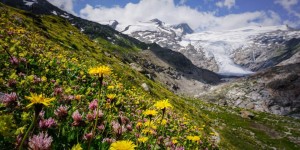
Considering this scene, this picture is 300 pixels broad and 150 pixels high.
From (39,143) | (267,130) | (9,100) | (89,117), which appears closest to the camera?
(39,143)

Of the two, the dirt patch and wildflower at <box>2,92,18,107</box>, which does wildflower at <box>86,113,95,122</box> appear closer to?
wildflower at <box>2,92,18,107</box>

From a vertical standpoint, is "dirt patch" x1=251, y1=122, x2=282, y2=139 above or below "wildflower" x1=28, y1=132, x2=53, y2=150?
below

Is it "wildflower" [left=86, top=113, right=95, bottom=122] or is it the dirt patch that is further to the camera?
the dirt patch

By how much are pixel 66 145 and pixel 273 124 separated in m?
152

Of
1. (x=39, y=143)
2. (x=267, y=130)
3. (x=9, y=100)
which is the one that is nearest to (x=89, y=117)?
(x=9, y=100)

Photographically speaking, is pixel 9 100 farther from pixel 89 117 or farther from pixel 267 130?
pixel 267 130

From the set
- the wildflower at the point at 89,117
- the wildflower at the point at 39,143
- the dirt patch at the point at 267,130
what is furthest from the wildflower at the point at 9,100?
the dirt patch at the point at 267,130

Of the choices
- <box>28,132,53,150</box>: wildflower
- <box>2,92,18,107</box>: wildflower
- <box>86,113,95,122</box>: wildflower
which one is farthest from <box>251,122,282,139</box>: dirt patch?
<box>28,132,53,150</box>: wildflower

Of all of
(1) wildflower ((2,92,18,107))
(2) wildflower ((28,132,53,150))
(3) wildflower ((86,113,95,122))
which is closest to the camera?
(2) wildflower ((28,132,53,150))

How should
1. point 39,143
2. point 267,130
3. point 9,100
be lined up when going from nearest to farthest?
point 39,143
point 9,100
point 267,130

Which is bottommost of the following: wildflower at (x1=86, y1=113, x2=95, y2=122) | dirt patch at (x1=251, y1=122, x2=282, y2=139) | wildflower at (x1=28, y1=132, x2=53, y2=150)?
dirt patch at (x1=251, y1=122, x2=282, y2=139)

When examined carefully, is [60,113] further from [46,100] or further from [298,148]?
[298,148]

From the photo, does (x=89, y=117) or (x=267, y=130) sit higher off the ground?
(x=89, y=117)

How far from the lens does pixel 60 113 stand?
4328 mm
